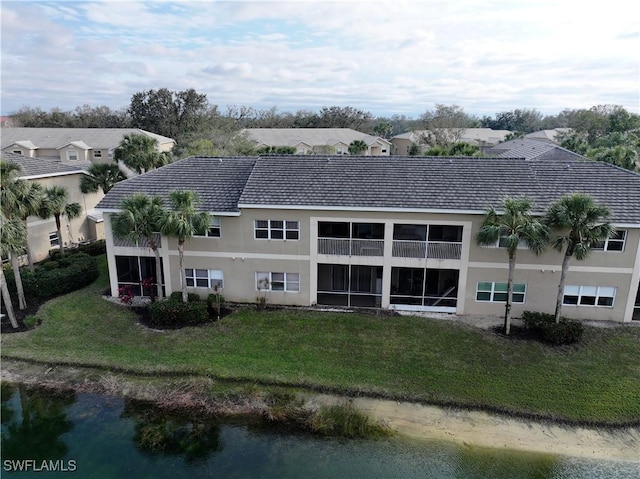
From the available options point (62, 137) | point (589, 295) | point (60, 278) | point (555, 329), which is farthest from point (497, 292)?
point (62, 137)

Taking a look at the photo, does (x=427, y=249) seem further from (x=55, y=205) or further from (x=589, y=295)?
(x=55, y=205)

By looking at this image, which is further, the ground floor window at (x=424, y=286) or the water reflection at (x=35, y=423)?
the ground floor window at (x=424, y=286)

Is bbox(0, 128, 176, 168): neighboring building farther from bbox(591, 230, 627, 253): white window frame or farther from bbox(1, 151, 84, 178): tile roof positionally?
bbox(591, 230, 627, 253): white window frame

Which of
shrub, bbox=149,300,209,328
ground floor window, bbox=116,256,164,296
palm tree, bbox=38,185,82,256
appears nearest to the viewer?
shrub, bbox=149,300,209,328

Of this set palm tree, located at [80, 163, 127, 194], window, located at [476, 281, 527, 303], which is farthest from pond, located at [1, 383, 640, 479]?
palm tree, located at [80, 163, 127, 194]

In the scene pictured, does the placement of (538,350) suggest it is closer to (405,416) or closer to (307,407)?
(405,416)

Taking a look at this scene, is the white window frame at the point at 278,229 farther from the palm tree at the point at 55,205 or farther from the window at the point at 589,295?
the window at the point at 589,295

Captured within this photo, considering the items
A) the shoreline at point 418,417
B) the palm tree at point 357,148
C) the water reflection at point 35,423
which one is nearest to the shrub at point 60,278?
the shoreline at point 418,417
